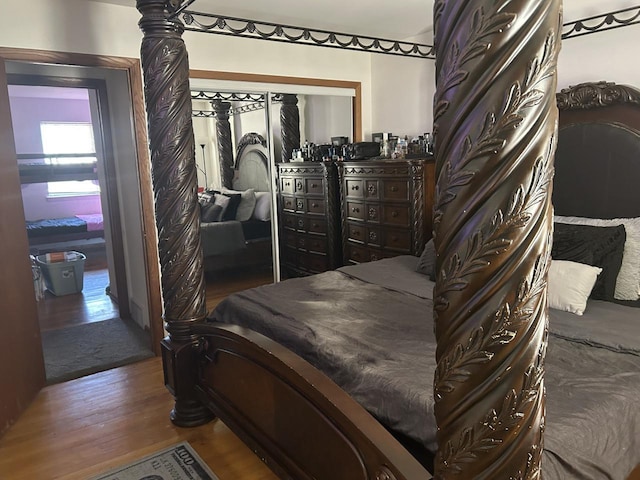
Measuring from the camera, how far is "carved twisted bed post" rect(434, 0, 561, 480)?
2.41 ft

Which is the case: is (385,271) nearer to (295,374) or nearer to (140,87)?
(295,374)

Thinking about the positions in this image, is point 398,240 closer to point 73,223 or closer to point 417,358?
point 417,358

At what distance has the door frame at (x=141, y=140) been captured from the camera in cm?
317

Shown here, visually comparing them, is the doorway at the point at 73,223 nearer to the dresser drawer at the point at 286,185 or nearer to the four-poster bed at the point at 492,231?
the dresser drawer at the point at 286,185

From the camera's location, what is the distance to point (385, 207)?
4.07 metres

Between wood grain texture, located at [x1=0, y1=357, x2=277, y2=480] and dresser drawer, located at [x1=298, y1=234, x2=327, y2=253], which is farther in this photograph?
dresser drawer, located at [x1=298, y1=234, x2=327, y2=253]

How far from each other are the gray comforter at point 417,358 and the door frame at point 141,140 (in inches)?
45.4

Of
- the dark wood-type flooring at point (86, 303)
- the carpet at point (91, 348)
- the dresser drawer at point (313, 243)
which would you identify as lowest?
the carpet at point (91, 348)

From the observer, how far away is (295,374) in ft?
5.98

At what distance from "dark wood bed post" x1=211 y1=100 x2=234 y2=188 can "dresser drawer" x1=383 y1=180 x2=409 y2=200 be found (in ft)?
4.93

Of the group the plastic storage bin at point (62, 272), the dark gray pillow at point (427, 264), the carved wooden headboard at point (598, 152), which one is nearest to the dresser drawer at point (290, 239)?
the dark gray pillow at point (427, 264)

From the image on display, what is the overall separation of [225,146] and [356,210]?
1363 mm

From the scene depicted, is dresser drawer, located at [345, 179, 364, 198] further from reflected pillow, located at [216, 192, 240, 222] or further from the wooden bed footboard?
the wooden bed footboard

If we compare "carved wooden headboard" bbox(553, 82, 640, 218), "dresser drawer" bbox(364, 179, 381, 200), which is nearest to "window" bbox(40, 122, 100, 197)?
"dresser drawer" bbox(364, 179, 381, 200)
